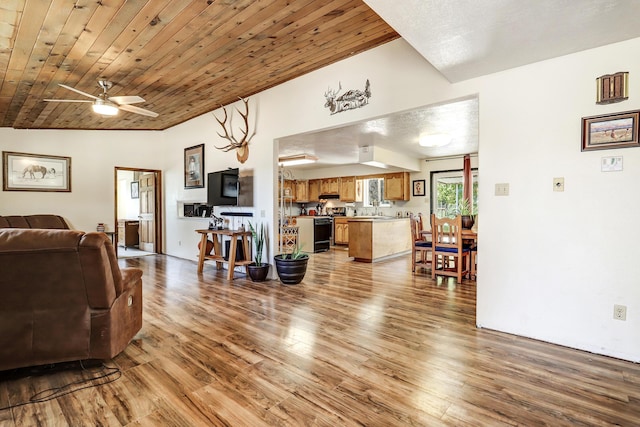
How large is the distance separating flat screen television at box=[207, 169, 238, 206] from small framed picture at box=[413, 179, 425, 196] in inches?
198

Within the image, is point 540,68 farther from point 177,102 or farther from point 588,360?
point 177,102

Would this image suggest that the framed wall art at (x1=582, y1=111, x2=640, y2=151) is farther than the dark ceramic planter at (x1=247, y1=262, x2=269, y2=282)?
No

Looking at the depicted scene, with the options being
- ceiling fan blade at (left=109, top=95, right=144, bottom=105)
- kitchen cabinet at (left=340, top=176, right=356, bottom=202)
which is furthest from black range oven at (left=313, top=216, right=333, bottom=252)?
ceiling fan blade at (left=109, top=95, right=144, bottom=105)

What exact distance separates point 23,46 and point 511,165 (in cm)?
461

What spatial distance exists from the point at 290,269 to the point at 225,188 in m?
1.78

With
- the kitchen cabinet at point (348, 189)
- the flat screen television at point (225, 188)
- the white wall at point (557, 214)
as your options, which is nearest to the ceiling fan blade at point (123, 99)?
the flat screen television at point (225, 188)

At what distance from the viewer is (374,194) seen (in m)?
9.12

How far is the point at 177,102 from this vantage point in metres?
5.19

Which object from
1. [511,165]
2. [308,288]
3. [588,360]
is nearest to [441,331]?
[588,360]

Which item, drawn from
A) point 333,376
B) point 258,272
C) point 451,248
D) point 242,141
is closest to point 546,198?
point 333,376

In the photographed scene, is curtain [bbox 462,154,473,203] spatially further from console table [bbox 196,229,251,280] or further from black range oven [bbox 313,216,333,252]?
console table [bbox 196,229,251,280]

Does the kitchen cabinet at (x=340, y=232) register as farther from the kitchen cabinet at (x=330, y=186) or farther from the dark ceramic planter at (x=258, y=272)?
the dark ceramic planter at (x=258, y=272)

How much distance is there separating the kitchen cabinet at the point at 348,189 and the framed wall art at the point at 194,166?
4282mm

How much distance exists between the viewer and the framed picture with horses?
5668 mm
